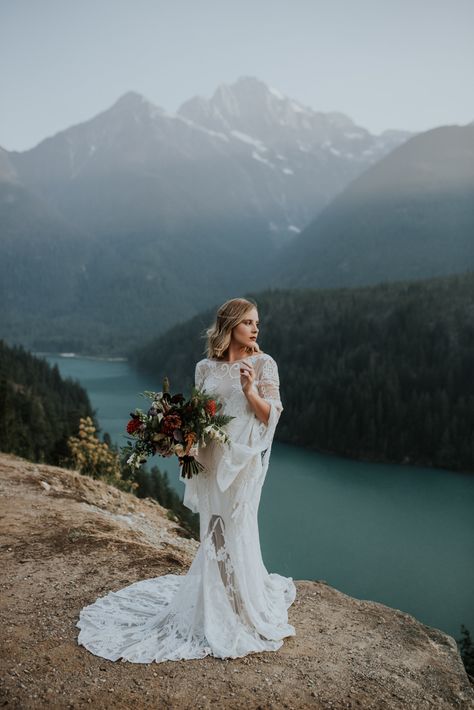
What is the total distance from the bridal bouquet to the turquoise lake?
75.3 feet

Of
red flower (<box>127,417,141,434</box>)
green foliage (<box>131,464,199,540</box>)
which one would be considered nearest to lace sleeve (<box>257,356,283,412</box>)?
red flower (<box>127,417,141,434</box>)

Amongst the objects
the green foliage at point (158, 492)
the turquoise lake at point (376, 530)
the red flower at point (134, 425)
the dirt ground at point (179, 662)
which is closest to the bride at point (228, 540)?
the dirt ground at point (179, 662)

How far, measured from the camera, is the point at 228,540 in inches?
224

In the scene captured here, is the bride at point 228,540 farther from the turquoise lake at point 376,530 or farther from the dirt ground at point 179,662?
the turquoise lake at point 376,530

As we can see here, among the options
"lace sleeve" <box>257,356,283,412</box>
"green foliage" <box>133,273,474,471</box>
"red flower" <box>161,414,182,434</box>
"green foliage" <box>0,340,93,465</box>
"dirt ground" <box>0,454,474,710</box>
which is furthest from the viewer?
"green foliage" <box>133,273,474,471</box>

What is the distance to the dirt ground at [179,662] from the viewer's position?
16.0 ft

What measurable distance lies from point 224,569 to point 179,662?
2.79 ft

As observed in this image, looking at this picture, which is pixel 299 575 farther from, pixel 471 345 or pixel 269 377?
pixel 471 345

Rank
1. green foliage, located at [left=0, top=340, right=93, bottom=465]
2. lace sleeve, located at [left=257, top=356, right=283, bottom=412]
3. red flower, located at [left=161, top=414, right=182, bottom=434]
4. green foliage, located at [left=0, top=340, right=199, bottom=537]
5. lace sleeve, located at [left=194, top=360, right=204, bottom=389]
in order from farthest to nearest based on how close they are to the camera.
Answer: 1. green foliage, located at [left=0, top=340, right=93, bottom=465]
2. green foliage, located at [left=0, top=340, right=199, bottom=537]
3. lace sleeve, located at [left=194, top=360, right=204, bottom=389]
4. lace sleeve, located at [left=257, top=356, right=283, bottom=412]
5. red flower, located at [left=161, top=414, right=182, bottom=434]

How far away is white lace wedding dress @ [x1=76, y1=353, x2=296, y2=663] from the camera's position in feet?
18.0

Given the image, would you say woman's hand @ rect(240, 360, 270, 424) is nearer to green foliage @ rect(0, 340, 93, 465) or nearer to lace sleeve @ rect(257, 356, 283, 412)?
lace sleeve @ rect(257, 356, 283, 412)

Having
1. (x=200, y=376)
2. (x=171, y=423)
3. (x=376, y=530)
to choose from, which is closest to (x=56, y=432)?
(x=376, y=530)

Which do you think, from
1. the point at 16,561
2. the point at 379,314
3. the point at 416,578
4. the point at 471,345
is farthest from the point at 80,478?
the point at 379,314

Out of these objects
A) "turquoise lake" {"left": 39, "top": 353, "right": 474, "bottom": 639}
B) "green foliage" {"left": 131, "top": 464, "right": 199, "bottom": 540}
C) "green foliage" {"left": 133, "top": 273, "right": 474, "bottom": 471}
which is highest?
"green foliage" {"left": 133, "top": 273, "right": 474, "bottom": 471}
